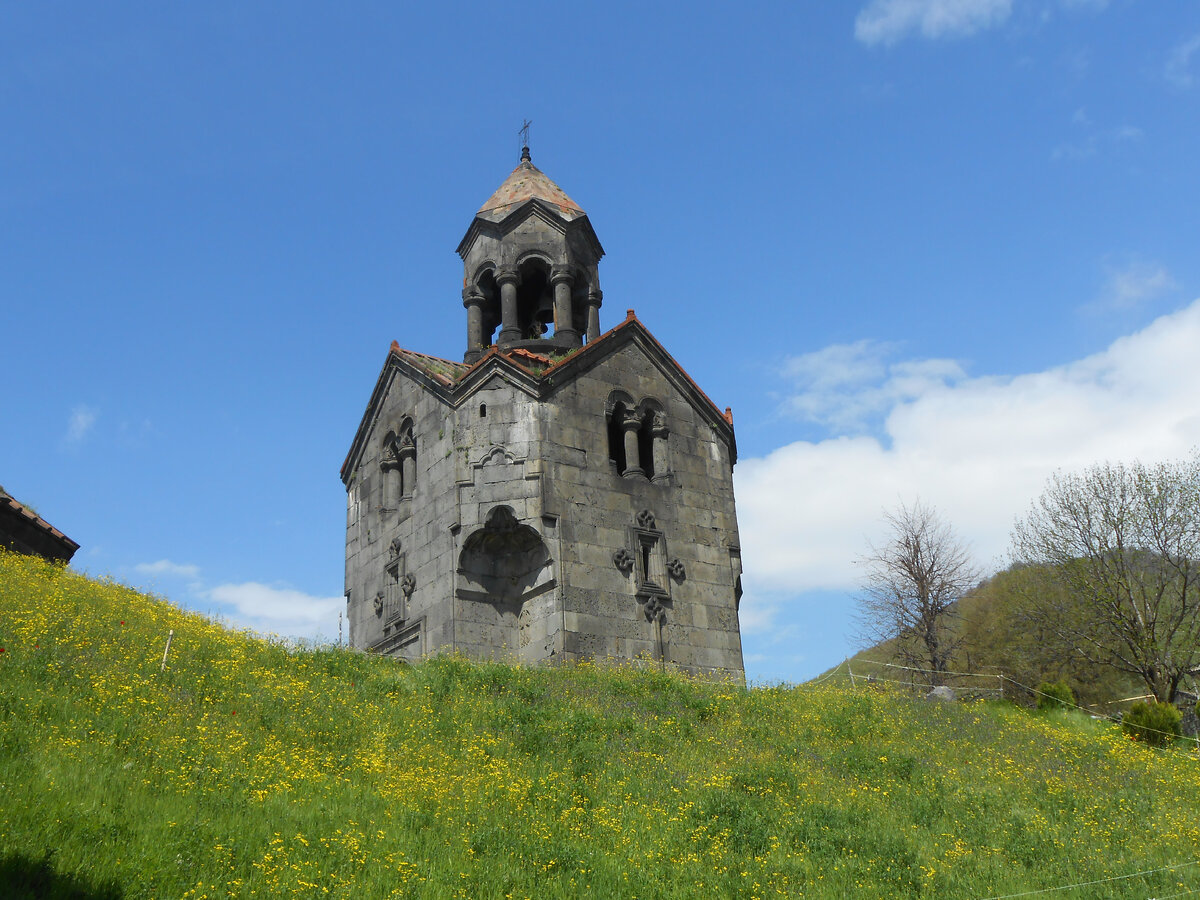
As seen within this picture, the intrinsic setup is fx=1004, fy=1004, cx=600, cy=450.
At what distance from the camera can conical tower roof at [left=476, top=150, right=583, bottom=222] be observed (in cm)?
2147

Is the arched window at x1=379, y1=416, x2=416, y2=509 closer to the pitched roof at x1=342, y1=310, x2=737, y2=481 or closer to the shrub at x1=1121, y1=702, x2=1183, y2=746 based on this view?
the pitched roof at x1=342, y1=310, x2=737, y2=481

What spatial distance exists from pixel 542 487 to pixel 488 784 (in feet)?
25.5

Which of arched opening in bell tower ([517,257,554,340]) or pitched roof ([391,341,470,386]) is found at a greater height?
arched opening in bell tower ([517,257,554,340])

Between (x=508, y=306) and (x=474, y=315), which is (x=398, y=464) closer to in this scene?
(x=474, y=315)

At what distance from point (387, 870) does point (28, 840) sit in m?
2.57

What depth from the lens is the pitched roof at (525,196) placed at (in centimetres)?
2148

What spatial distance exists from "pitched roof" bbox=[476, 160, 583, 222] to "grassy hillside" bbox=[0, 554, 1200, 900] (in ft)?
33.9

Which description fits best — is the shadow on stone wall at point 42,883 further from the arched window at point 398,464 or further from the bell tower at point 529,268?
the bell tower at point 529,268

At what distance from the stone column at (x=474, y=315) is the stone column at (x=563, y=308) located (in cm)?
166

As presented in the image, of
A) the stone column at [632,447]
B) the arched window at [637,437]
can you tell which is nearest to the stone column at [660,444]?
the arched window at [637,437]

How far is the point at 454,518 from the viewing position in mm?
17734

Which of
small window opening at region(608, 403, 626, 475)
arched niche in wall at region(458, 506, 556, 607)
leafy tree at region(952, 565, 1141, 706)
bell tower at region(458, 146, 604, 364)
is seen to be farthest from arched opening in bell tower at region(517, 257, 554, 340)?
leafy tree at region(952, 565, 1141, 706)

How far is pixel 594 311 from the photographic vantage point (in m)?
21.5

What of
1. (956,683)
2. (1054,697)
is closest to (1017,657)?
(956,683)
